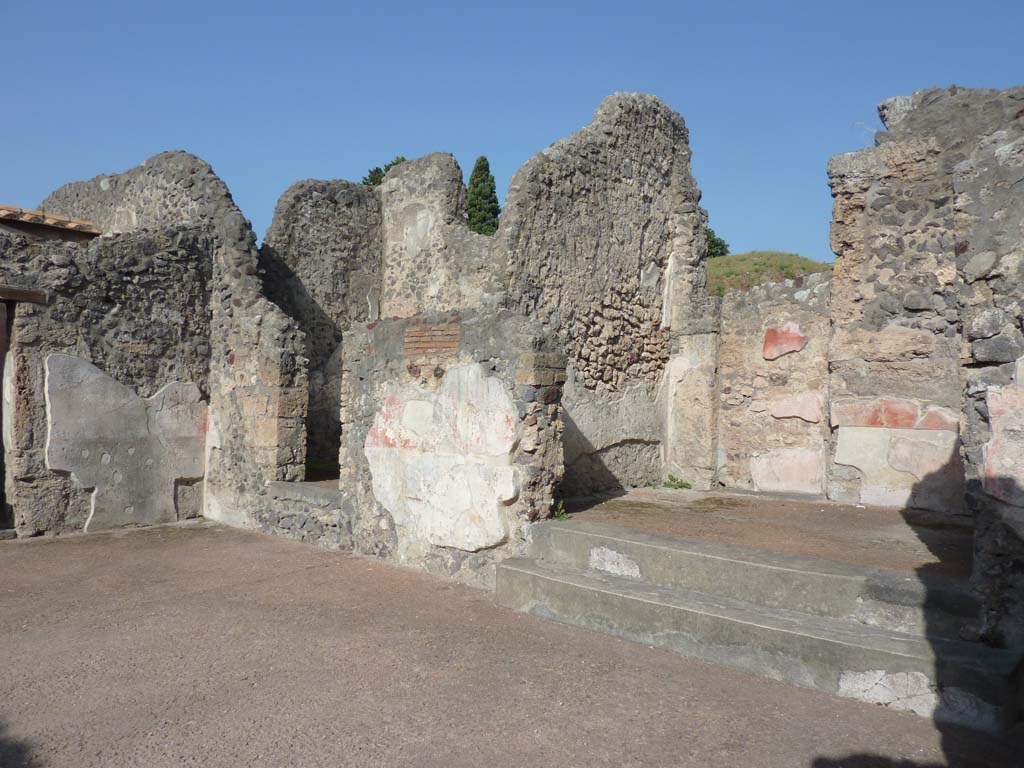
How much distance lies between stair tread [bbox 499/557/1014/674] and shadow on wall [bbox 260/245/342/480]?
16.5 feet

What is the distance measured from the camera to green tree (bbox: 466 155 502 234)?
924 inches

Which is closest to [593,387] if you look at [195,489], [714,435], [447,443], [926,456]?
[714,435]

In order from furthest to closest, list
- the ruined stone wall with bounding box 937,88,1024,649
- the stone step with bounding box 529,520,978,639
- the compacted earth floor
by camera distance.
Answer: the stone step with bounding box 529,520,978,639, the ruined stone wall with bounding box 937,88,1024,649, the compacted earth floor

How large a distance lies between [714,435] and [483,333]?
3.69 metres

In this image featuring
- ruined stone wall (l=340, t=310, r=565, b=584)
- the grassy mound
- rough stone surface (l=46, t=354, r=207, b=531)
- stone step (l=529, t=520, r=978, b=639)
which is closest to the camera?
stone step (l=529, t=520, r=978, b=639)

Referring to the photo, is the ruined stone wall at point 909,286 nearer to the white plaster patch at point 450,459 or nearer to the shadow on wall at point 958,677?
the shadow on wall at point 958,677

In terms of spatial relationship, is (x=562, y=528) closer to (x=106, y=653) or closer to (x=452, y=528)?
(x=452, y=528)

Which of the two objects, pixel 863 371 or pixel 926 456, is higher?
pixel 863 371

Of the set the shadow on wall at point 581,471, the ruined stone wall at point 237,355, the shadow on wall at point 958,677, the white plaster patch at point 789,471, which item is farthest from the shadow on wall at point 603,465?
the shadow on wall at point 958,677

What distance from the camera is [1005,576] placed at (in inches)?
126

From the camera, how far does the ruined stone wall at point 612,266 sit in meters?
7.20

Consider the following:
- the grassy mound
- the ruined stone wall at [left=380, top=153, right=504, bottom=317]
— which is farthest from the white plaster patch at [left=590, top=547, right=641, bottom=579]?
the grassy mound

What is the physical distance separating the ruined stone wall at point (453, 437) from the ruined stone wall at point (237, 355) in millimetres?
1400

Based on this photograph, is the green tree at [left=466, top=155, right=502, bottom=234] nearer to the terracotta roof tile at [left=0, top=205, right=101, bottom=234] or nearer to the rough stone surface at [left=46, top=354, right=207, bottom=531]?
the terracotta roof tile at [left=0, top=205, right=101, bottom=234]
